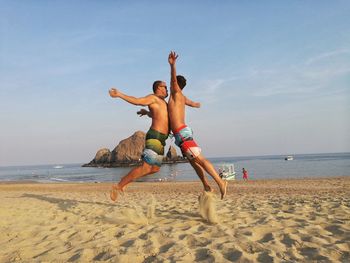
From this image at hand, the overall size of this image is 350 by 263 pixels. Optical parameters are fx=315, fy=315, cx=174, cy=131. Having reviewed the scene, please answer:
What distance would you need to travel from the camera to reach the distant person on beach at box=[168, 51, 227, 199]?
485cm

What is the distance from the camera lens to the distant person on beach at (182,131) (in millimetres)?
4848

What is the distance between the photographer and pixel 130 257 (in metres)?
3.25

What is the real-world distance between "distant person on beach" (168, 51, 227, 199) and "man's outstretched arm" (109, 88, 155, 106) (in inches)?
13.2

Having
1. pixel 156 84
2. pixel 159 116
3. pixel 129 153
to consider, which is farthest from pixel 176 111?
pixel 129 153

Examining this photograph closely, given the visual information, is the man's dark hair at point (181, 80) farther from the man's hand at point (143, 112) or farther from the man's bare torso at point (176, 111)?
the man's hand at point (143, 112)

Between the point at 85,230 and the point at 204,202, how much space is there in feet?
5.96

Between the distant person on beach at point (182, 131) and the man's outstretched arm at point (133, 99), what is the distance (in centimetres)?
33

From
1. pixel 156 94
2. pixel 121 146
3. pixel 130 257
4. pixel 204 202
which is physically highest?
pixel 121 146

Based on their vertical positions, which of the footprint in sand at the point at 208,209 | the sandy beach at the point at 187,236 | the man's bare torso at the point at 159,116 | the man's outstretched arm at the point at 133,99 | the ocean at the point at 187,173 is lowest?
the sandy beach at the point at 187,236

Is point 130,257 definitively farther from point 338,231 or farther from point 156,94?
point 156,94

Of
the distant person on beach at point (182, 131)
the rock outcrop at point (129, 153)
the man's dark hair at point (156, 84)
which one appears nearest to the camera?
the distant person on beach at point (182, 131)

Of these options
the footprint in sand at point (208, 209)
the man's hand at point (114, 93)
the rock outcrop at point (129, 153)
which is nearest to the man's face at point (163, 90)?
the man's hand at point (114, 93)

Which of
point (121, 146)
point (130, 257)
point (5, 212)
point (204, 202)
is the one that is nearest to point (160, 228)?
point (204, 202)

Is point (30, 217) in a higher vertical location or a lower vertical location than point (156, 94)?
lower
